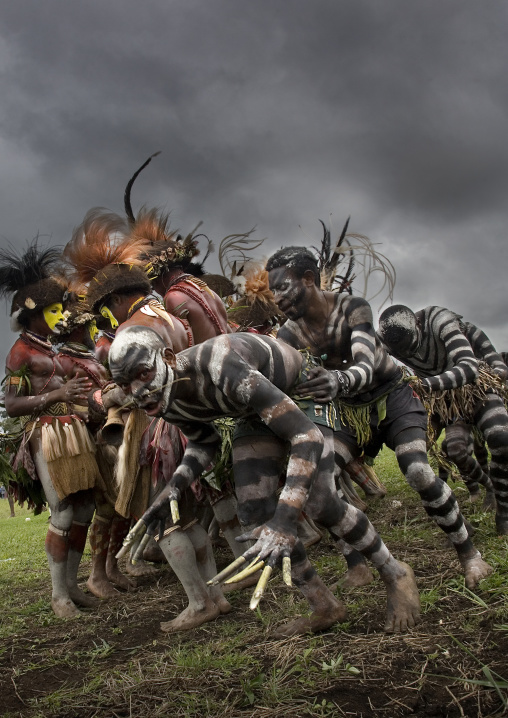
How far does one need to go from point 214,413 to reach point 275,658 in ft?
3.66

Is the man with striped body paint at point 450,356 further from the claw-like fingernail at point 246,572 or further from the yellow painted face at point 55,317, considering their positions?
the yellow painted face at point 55,317

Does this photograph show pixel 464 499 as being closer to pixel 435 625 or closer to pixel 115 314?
pixel 435 625

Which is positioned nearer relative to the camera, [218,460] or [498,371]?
[218,460]

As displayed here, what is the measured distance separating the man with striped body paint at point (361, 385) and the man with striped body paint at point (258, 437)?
0.51 m

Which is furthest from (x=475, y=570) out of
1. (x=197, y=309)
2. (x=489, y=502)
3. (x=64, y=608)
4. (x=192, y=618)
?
(x=64, y=608)

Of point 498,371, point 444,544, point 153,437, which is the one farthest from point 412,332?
point 153,437

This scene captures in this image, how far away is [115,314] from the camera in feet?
14.1

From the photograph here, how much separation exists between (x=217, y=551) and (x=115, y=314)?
251 centimetres

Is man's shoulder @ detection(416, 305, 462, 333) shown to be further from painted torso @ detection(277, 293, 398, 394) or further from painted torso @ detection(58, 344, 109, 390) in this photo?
painted torso @ detection(58, 344, 109, 390)

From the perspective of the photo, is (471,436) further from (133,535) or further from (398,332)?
(133,535)

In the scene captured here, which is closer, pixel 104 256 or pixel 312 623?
pixel 312 623

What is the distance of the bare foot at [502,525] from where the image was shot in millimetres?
4281

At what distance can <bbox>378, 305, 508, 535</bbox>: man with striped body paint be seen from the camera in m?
4.26

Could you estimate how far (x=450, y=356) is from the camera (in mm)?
4297
